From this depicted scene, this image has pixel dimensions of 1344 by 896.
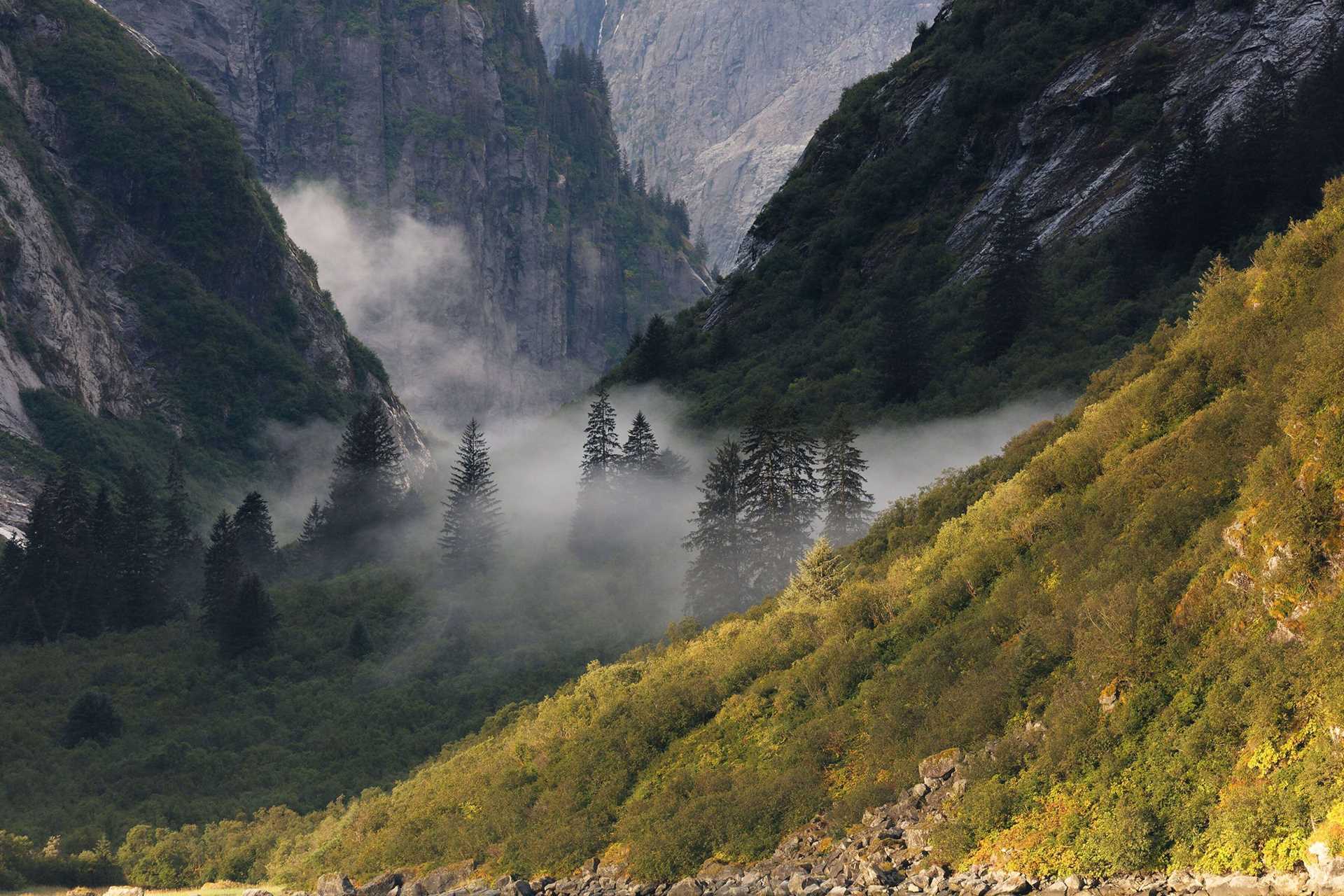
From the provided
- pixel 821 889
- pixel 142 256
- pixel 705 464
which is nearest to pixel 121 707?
pixel 705 464

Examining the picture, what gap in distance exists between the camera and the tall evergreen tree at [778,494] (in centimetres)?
6469

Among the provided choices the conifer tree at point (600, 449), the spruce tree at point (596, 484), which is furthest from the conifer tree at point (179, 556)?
the conifer tree at point (600, 449)

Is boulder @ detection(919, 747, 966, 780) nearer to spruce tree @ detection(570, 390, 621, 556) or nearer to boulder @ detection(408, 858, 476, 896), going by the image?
boulder @ detection(408, 858, 476, 896)

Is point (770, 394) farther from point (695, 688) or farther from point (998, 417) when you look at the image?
point (695, 688)

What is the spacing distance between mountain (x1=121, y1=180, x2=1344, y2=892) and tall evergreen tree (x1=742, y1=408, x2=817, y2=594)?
48.3ft

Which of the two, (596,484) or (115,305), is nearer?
(596,484)

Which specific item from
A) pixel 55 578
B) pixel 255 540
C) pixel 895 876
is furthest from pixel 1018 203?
pixel 55 578

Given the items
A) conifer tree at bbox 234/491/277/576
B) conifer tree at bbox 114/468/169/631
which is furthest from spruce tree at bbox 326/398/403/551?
conifer tree at bbox 114/468/169/631

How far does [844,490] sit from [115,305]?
145485mm

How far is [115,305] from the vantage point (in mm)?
182375

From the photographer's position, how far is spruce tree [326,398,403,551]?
109 meters

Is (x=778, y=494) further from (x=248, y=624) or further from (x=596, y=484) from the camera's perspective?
(x=248, y=624)

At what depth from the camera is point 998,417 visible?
6856 centimetres

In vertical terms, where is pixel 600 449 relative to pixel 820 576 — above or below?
above
